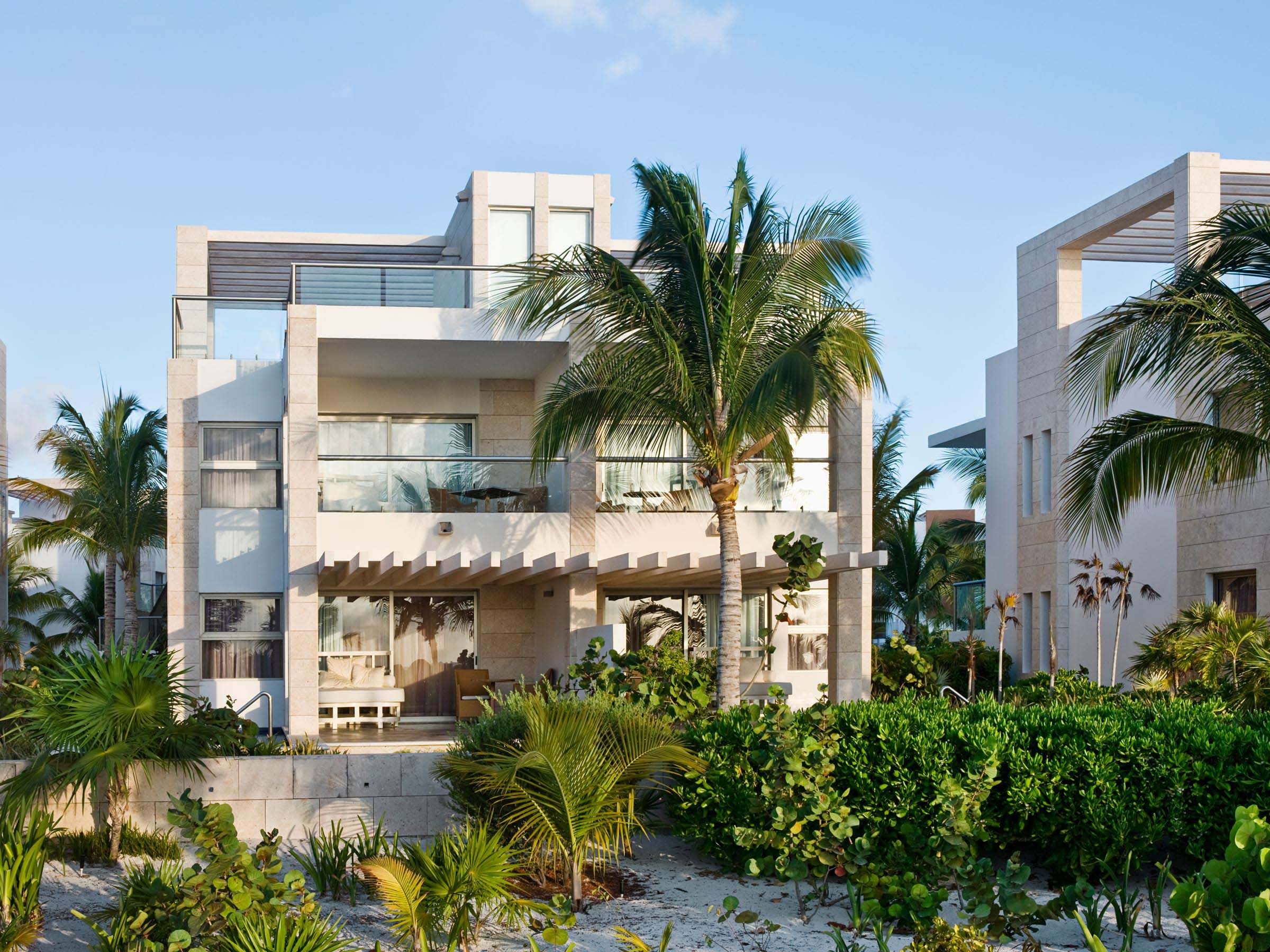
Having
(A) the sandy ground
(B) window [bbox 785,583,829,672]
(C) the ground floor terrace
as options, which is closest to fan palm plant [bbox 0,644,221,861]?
(A) the sandy ground

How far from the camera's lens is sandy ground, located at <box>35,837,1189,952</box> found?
287 inches

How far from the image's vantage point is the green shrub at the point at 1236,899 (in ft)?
17.3

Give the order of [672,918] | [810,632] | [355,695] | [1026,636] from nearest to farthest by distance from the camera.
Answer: [672,918]
[810,632]
[355,695]
[1026,636]

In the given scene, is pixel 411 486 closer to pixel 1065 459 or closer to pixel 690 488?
pixel 690 488

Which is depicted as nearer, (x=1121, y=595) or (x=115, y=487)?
(x=1121, y=595)

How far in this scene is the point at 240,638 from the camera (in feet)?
60.6

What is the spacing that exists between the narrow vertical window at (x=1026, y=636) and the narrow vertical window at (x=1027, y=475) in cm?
155

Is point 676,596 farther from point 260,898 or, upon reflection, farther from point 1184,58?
point 260,898

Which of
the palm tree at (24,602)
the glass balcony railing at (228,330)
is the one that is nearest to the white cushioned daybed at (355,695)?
the glass balcony railing at (228,330)

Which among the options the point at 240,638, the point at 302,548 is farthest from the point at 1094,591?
the point at 240,638

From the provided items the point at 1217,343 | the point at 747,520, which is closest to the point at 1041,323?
the point at 747,520

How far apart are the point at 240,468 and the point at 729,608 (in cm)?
848

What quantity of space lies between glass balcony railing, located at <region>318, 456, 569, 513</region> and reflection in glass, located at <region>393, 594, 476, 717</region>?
115 inches

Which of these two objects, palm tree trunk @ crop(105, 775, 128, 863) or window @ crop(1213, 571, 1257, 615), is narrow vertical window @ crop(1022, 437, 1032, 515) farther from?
palm tree trunk @ crop(105, 775, 128, 863)
